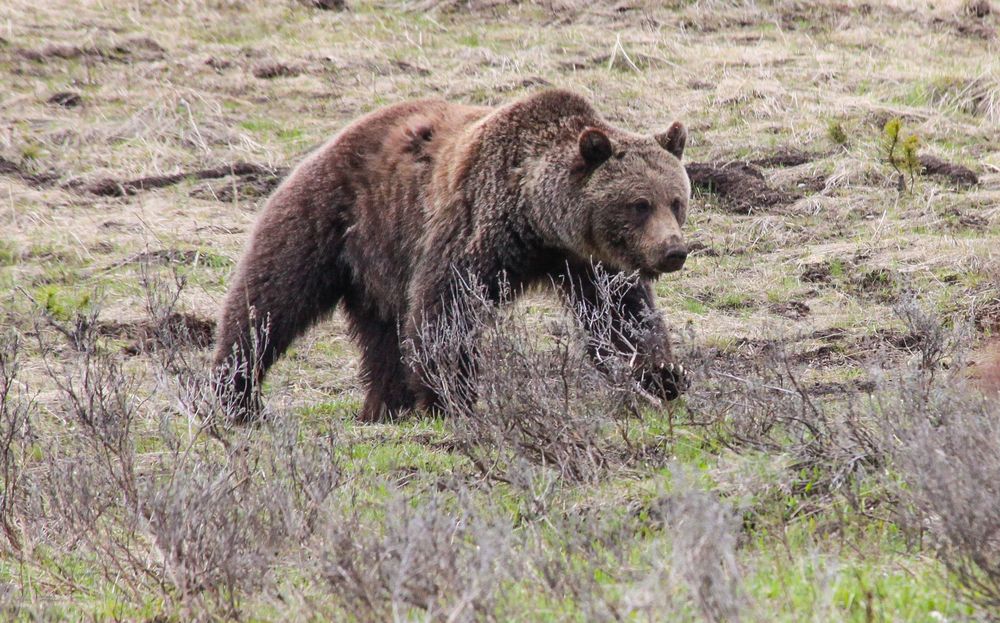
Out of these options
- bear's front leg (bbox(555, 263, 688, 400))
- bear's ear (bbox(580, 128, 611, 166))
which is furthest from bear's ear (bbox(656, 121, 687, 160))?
bear's front leg (bbox(555, 263, 688, 400))

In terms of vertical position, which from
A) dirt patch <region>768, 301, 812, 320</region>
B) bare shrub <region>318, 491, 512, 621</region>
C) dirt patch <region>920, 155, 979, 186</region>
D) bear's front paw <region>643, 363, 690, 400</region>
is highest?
bare shrub <region>318, 491, 512, 621</region>

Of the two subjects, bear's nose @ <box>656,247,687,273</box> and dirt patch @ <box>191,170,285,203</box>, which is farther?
dirt patch @ <box>191,170,285,203</box>

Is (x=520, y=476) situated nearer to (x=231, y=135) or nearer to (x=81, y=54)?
(x=231, y=135)

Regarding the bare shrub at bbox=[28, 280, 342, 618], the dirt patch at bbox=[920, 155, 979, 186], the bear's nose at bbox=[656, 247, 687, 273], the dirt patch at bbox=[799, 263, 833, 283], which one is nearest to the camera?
the bare shrub at bbox=[28, 280, 342, 618]

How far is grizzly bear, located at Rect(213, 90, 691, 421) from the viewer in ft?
25.5

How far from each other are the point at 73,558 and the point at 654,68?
33.3 ft

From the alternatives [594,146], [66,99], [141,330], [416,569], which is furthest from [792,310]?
[66,99]

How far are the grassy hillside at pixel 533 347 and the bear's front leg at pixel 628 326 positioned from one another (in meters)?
0.20

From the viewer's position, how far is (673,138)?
8.09m

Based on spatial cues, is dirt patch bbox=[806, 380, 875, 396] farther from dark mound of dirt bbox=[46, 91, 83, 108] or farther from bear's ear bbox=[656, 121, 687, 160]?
dark mound of dirt bbox=[46, 91, 83, 108]

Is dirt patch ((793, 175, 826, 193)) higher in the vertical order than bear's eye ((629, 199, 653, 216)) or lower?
lower

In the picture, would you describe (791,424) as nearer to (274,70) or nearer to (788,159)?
(788,159)

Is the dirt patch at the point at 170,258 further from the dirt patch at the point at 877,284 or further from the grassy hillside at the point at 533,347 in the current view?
the dirt patch at the point at 877,284

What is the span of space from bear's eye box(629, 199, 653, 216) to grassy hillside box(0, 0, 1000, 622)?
0.89 metres
